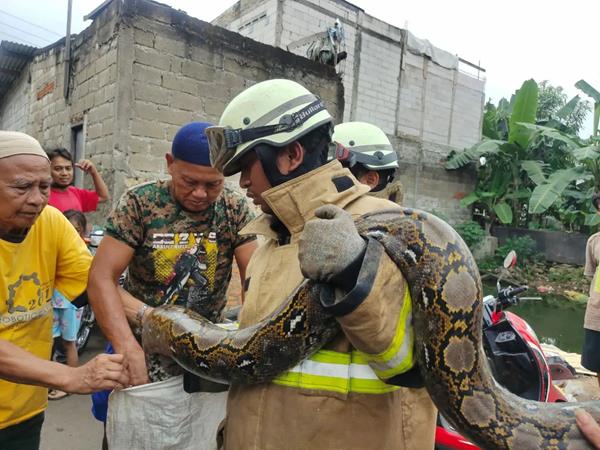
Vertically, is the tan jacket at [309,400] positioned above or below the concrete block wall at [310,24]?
below

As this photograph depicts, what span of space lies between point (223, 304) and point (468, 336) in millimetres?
1905

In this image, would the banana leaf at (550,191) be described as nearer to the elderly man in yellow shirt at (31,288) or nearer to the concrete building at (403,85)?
the concrete building at (403,85)

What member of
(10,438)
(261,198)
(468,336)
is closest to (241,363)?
(261,198)

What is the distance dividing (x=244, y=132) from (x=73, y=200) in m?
4.47

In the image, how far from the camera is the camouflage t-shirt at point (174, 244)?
2617 millimetres

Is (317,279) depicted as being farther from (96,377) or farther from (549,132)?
(549,132)

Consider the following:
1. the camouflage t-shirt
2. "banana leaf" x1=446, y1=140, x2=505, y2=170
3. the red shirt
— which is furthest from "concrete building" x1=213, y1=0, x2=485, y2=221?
the camouflage t-shirt

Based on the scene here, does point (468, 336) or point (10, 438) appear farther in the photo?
point (10, 438)

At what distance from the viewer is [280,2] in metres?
12.6

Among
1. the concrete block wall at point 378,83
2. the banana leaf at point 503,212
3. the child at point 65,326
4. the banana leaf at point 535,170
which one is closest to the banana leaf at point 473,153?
the banana leaf at point 535,170

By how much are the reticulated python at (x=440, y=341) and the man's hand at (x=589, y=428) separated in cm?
2

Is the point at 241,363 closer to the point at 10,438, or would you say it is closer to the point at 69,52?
the point at 10,438

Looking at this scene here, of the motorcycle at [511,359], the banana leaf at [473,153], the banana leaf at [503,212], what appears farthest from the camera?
the banana leaf at [503,212]

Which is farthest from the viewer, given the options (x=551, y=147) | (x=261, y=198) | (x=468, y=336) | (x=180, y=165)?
(x=551, y=147)
